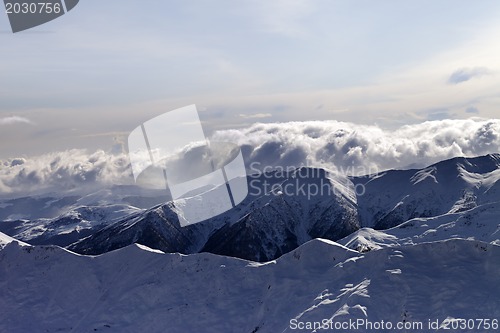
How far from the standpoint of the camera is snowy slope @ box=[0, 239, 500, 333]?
61.7 metres

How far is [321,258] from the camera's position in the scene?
254 ft

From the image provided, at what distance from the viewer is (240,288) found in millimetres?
77125

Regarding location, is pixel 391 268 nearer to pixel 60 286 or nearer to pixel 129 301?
pixel 129 301

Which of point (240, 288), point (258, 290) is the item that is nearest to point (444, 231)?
point (258, 290)

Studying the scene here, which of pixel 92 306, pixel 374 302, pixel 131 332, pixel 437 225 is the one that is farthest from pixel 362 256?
pixel 437 225

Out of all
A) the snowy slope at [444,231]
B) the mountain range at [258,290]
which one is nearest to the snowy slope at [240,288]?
the mountain range at [258,290]

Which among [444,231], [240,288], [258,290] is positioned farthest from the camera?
[444,231]

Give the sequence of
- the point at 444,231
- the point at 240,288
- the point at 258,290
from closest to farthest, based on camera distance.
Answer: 1. the point at 258,290
2. the point at 240,288
3. the point at 444,231

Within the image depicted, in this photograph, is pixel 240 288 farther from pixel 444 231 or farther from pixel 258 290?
pixel 444 231

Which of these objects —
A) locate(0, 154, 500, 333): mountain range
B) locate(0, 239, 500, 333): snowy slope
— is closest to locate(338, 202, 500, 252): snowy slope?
locate(0, 154, 500, 333): mountain range

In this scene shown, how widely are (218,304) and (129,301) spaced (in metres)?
14.4

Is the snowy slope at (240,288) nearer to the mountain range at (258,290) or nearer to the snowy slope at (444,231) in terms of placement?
the mountain range at (258,290)

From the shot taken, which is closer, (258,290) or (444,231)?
(258,290)

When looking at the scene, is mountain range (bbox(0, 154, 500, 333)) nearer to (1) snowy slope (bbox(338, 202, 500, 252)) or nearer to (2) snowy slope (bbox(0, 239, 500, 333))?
(2) snowy slope (bbox(0, 239, 500, 333))
